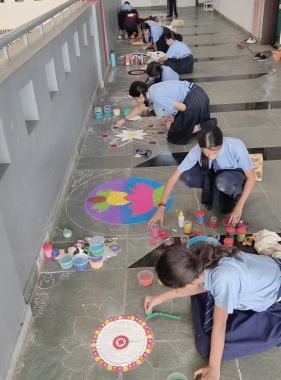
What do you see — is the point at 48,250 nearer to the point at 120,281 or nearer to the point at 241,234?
the point at 120,281

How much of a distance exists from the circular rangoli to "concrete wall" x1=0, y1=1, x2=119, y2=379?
0.48 meters

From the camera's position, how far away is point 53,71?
3506 mm

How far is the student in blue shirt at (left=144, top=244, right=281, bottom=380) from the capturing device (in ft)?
5.76

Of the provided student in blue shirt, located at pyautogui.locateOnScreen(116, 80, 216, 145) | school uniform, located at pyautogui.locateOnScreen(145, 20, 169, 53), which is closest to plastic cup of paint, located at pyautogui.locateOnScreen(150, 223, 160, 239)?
Answer: student in blue shirt, located at pyautogui.locateOnScreen(116, 80, 216, 145)

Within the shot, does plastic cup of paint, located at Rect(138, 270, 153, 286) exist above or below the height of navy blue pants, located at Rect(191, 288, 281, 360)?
below

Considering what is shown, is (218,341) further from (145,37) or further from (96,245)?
(145,37)

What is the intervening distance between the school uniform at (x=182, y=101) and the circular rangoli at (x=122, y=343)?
2.52 m

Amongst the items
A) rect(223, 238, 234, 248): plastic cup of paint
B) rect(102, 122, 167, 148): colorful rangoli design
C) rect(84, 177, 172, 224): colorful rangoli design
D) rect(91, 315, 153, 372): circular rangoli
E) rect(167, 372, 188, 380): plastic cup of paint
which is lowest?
rect(102, 122, 167, 148): colorful rangoli design

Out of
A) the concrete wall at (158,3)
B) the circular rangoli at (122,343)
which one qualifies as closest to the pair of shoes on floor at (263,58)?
the circular rangoli at (122,343)

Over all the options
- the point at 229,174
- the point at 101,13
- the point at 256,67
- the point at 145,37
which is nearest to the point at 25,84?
the point at 229,174

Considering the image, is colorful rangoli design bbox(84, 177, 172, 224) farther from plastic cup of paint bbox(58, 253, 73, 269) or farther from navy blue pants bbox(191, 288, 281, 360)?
navy blue pants bbox(191, 288, 281, 360)

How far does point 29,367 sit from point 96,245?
94cm

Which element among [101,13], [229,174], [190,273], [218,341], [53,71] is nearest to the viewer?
[190,273]

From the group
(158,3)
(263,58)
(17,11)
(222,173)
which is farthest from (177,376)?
(158,3)
